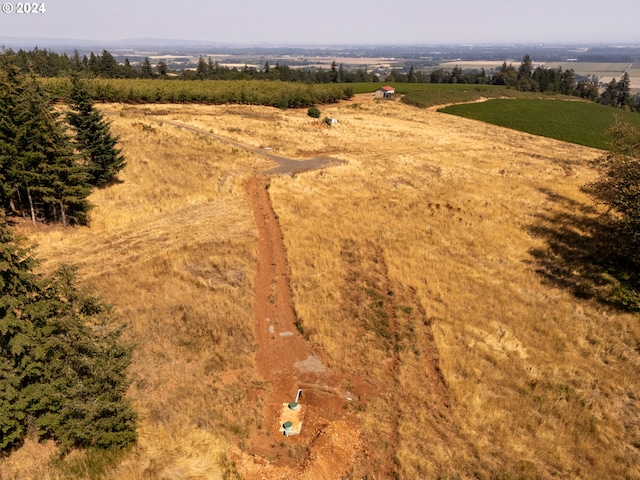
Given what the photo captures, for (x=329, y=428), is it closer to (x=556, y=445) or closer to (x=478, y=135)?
(x=556, y=445)

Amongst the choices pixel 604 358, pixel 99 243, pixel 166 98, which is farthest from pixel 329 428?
pixel 166 98

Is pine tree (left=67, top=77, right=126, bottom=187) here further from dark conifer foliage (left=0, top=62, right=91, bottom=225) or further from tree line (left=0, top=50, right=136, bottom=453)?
tree line (left=0, top=50, right=136, bottom=453)

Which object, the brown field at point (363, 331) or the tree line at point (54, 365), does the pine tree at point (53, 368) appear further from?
the brown field at point (363, 331)

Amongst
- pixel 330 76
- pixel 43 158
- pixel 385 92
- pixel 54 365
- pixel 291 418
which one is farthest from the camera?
pixel 330 76

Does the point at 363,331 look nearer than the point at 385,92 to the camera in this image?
Yes

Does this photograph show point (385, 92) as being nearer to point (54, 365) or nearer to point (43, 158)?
point (43, 158)

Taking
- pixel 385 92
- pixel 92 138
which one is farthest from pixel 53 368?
pixel 385 92
